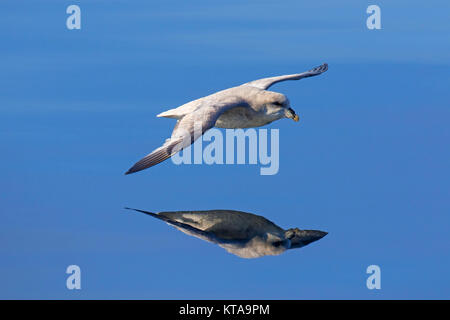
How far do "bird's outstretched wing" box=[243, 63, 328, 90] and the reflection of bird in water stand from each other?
4061 millimetres

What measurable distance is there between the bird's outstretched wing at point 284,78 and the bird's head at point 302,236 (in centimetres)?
420

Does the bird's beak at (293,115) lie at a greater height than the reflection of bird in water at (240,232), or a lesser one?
greater

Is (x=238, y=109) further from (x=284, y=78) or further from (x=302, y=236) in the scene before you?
(x=302, y=236)

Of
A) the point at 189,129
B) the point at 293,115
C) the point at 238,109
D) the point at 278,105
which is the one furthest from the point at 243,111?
the point at 189,129

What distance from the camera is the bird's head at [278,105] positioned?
14969 millimetres

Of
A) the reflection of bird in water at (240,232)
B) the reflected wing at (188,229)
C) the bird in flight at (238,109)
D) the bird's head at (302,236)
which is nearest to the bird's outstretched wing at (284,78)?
the bird in flight at (238,109)

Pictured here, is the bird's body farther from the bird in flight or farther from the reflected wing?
→ the reflected wing

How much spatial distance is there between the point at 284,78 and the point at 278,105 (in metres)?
1.74

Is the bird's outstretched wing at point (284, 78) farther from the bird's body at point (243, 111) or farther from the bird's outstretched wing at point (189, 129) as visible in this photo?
the bird's outstretched wing at point (189, 129)

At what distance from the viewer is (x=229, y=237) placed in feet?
39.3

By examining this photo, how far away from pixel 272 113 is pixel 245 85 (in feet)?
3.78

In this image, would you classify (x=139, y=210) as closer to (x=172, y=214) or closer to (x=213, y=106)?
(x=172, y=214)

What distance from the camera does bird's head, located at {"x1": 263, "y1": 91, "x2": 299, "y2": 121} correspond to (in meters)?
15.0

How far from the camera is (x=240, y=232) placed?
12117mm
